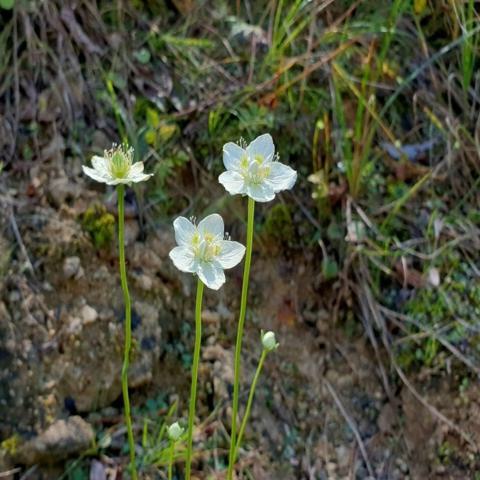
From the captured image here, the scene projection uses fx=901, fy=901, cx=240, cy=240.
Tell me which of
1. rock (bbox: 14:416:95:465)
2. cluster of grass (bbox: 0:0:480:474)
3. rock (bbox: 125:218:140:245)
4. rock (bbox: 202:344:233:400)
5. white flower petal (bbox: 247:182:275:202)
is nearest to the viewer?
white flower petal (bbox: 247:182:275:202)

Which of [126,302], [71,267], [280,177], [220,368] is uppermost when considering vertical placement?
[280,177]

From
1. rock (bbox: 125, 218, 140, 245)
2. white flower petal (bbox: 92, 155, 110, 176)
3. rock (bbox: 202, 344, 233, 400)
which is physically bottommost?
rock (bbox: 202, 344, 233, 400)

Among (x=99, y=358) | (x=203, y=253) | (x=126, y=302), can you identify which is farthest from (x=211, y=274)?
(x=99, y=358)

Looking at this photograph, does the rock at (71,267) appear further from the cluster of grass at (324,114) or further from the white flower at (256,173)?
the white flower at (256,173)

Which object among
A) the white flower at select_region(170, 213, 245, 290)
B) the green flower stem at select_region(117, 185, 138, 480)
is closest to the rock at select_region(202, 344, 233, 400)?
the green flower stem at select_region(117, 185, 138, 480)

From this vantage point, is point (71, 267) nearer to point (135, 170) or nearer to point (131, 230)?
point (131, 230)

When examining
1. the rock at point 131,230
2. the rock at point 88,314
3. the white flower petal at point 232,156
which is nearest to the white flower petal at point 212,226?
the white flower petal at point 232,156

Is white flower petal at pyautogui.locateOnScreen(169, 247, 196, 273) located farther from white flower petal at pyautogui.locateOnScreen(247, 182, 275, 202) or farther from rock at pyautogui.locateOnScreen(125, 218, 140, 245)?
rock at pyautogui.locateOnScreen(125, 218, 140, 245)
